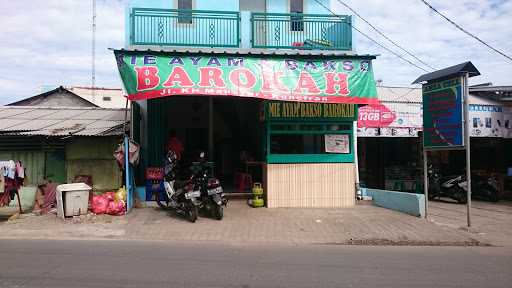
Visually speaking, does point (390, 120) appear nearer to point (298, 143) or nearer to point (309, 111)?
point (298, 143)

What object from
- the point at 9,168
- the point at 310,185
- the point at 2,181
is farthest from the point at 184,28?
the point at 2,181

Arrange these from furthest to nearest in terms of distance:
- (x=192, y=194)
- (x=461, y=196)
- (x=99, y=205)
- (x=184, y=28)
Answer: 1. (x=461, y=196)
2. (x=184, y=28)
3. (x=99, y=205)
4. (x=192, y=194)

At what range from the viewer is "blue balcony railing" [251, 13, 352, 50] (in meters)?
13.6

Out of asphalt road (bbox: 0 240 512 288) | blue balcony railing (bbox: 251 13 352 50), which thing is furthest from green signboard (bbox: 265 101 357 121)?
asphalt road (bbox: 0 240 512 288)

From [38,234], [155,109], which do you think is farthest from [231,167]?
[38,234]

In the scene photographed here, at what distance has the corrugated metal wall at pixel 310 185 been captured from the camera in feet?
42.3

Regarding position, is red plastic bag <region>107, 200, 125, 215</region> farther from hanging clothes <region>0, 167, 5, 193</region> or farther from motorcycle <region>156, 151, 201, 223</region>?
hanging clothes <region>0, 167, 5, 193</region>

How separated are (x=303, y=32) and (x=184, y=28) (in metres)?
3.64

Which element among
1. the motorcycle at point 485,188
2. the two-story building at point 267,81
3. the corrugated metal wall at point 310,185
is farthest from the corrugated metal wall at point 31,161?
the motorcycle at point 485,188

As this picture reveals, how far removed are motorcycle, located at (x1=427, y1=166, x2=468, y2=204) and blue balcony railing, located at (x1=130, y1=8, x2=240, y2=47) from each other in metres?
8.68

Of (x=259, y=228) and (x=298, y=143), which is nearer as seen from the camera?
(x=259, y=228)

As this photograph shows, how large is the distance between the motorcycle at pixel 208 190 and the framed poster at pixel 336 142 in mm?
3558

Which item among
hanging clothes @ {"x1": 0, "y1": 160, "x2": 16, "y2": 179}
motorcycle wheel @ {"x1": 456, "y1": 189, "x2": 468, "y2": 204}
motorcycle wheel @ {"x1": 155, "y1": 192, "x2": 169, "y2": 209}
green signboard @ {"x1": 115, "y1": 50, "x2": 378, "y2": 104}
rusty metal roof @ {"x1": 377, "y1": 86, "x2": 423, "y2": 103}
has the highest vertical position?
rusty metal roof @ {"x1": 377, "y1": 86, "x2": 423, "y2": 103}

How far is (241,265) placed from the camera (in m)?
6.82
